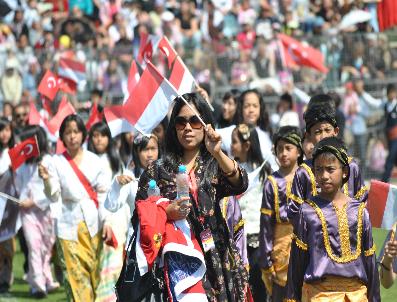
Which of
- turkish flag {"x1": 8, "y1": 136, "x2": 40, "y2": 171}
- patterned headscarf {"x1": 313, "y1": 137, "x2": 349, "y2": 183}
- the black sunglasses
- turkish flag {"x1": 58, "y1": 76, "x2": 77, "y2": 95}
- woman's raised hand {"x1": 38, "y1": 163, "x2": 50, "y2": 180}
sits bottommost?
woman's raised hand {"x1": 38, "y1": 163, "x2": 50, "y2": 180}

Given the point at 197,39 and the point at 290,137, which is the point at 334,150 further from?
the point at 197,39

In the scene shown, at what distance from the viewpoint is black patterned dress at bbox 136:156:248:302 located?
24.2 ft

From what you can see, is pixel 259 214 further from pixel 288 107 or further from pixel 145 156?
pixel 288 107

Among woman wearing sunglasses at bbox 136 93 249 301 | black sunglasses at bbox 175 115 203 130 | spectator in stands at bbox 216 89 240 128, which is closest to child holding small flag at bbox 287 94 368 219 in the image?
woman wearing sunglasses at bbox 136 93 249 301

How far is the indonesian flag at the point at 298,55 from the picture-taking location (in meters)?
19.5

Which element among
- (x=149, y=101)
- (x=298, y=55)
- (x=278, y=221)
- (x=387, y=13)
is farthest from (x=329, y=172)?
(x=298, y=55)

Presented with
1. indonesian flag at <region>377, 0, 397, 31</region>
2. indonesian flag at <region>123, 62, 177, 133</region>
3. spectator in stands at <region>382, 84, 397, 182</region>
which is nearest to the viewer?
indonesian flag at <region>123, 62, 177, 133</region>

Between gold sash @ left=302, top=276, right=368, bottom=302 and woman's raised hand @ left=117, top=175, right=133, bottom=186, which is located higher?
woman's raised hand @ left=117, top=175, right=133, bottom=186

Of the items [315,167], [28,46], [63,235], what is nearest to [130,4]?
[28,46]

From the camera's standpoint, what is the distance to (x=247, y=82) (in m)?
21.1

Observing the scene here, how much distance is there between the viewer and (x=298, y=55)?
1969 cm

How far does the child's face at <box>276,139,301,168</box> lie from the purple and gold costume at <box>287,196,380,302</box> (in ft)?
6.53

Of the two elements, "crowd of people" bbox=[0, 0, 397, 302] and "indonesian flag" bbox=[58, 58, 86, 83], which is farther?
"indonesian flag" bbox=[58, 58, 86, 83]

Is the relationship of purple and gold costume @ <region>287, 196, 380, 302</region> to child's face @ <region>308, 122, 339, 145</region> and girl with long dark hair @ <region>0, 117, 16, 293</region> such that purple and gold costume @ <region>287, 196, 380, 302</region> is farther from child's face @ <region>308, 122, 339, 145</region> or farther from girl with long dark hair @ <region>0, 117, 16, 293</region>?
girl with long dark hair @ <region>0, 117, 16, 293</region>
